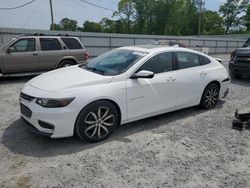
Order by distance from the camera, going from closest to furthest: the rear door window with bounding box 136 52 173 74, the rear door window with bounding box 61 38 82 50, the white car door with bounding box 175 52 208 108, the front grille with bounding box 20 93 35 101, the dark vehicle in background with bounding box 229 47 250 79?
the front grille with bounding box 20 93 35 101 → the rear door window with bounding box 136 52 173 74 → the white car door with bounding box 175 52 208 108 → the dark vehicle in background with bounding box 229 47 250 79 → the rear door window with bounding box 61 38 82 50

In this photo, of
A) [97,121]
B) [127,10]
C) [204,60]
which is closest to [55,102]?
[97,121]

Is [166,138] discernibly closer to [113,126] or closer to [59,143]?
[113,126]

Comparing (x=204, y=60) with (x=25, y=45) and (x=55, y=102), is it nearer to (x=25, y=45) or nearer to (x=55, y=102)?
(x=55, y=102)

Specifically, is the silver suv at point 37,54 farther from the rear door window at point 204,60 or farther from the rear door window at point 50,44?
the rear door window at point 204,60

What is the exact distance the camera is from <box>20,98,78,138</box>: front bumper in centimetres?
346

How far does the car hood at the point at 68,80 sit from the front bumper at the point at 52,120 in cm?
34

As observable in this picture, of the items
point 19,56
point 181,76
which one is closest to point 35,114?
point 181,76

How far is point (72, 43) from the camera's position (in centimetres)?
957

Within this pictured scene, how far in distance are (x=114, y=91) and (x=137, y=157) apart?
113 cm

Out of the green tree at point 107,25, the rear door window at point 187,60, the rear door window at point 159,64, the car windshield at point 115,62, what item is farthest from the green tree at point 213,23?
the car windshield at point 115,62

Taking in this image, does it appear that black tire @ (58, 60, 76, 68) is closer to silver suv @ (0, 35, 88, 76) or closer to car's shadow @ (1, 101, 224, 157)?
silver suv @ (0, 35, 88, 76)

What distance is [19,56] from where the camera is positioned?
839cm

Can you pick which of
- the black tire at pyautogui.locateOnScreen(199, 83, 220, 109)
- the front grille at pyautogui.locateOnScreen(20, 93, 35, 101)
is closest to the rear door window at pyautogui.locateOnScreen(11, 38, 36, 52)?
the front grille at pyautogui.locateOnScreen(20, 93, 35, 101)

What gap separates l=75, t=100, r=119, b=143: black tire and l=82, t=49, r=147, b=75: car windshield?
0.69 metres
